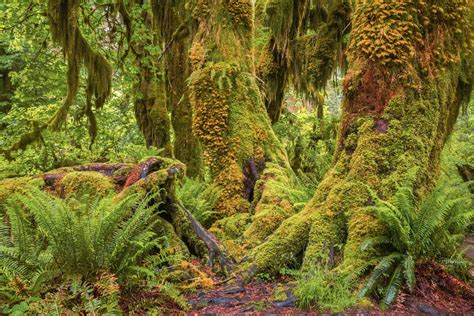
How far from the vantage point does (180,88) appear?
1157 cm

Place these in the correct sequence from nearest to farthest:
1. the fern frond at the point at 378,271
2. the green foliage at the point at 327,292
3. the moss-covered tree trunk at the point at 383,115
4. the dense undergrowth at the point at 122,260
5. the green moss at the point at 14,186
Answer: the dense undergrowth at the point at 122,260, the green foliage at the point at 327,292, the fern frond at the point at 378,271, the moss-covered tree trunk at the point at 383,115, the green moss at the point at 14,186

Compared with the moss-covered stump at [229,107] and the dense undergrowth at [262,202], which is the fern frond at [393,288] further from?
the moss-covered stump at [229,107]

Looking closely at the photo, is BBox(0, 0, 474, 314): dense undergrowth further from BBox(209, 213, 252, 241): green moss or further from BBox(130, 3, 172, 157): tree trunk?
BBox(130, 3, 172, 157): tree trunk

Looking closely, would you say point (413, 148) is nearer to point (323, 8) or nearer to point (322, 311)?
point (322, 311)

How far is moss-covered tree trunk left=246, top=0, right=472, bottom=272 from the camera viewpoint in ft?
13.6

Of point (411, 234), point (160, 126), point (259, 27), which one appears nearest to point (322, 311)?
point (411, 234)

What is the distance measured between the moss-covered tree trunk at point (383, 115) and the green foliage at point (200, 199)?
5.89 feet

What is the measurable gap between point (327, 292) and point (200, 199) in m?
3.21

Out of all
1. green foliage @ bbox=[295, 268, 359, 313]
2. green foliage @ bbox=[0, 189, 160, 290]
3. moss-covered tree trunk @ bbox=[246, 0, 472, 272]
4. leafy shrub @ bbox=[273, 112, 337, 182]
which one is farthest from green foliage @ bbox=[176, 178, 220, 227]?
leafy shrub @ bbox=[273, 112, 337, 182]

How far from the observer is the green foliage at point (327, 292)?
10.8 feet

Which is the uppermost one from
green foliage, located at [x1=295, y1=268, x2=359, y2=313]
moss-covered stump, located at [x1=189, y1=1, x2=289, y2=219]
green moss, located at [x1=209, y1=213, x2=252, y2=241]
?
moss-covered stump, located at [x1=189, y1=1, x2=289, y2=219]

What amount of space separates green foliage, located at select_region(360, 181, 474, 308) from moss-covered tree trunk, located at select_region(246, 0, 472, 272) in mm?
321

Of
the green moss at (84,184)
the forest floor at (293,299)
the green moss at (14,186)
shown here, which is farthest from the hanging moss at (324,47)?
the green moss at (14,186)

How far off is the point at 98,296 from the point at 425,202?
2.94 meters
